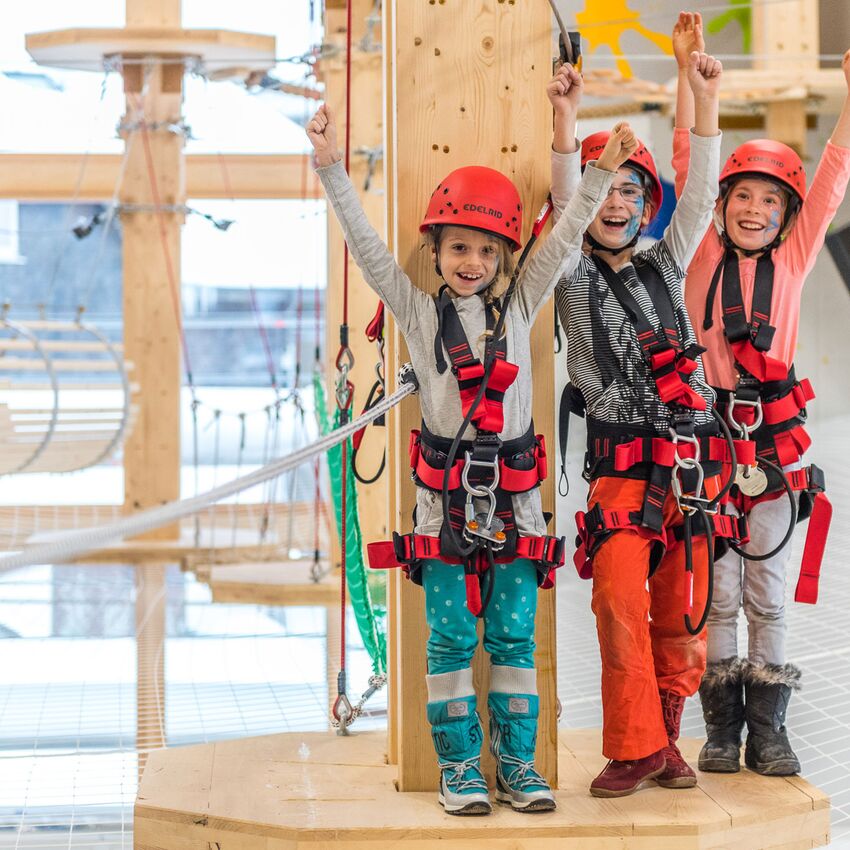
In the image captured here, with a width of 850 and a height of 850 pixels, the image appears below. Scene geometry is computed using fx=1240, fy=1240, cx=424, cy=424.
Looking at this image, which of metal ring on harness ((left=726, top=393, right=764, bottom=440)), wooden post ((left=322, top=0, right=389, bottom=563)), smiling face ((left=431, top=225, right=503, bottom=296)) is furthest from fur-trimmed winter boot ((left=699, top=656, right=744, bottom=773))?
wooden post ((left=322, top=0, right=389, bottom=563))

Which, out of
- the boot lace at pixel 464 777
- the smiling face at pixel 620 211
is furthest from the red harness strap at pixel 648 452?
the boot lace at pixel 464 777

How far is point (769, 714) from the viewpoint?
7.87ft

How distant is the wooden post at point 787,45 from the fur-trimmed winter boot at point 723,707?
2.82m

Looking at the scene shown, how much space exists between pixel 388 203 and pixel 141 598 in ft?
10.6

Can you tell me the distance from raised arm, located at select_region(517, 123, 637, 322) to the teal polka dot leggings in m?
0.46

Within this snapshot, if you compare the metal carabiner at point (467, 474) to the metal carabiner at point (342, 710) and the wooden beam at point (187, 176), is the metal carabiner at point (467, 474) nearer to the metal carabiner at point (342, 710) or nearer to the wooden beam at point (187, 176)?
the metal carabiner at point (342, 710)

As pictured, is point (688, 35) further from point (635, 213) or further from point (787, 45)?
point (787, 45)

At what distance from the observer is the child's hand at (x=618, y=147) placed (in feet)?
6.48

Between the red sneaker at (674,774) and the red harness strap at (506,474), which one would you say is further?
the red sneaker at (674,774)

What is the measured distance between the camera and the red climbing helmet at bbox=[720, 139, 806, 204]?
2.39m

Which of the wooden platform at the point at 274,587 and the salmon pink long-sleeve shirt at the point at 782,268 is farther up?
the salmon pink long-sleeve shirt at the point at 782,268

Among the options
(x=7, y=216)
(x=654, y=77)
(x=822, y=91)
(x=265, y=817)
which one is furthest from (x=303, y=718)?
(x=7, y=216)

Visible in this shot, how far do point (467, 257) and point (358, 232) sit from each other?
0.19 meters

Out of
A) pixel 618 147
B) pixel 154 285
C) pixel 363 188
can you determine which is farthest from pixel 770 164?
pixel 154 285
